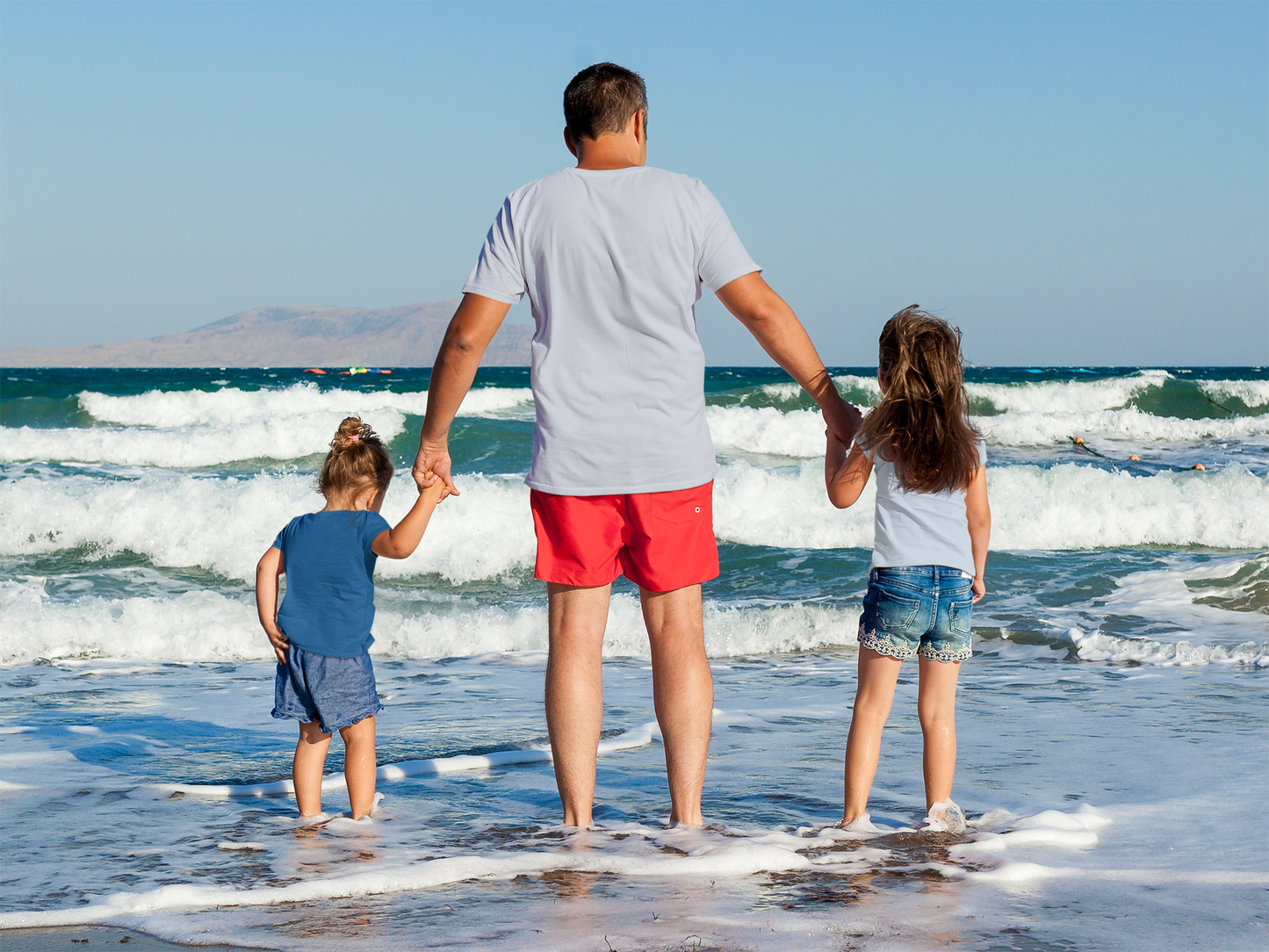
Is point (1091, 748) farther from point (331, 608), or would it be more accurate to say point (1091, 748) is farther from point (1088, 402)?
point (1088, 402)

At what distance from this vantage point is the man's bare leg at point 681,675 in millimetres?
2787

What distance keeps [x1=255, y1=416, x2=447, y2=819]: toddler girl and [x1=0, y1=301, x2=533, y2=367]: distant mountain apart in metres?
122

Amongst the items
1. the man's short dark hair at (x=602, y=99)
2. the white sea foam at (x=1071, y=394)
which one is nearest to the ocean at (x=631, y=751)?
the man's short dark hair at (x=602, y=99)

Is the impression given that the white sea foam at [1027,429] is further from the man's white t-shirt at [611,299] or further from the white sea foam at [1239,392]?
the man's white t-shirt at [611,299]

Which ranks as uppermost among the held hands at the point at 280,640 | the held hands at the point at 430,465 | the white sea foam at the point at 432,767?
the held hands at the point at 430,465

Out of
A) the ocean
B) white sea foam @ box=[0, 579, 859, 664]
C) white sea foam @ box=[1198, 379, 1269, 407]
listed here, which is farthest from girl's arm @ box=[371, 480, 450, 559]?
white sea foam @ box=[1198, 379, 1269, 407]

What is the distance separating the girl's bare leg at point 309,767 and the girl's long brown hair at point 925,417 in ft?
Result: 5.75

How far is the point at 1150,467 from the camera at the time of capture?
18.4m

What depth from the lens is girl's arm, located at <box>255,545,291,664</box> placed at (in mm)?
2986

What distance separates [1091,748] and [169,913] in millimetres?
3161

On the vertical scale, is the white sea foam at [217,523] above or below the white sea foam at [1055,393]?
below

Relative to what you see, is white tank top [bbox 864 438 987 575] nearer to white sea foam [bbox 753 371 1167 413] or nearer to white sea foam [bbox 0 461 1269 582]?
white sea foam [bbox 0 461 1269 582]

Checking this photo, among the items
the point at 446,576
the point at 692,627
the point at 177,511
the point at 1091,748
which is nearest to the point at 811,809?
the point at 692,627

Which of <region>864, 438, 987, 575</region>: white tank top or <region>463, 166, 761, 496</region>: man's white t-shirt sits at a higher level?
<region>463, 166, 761, 496</region>: man's white t-shirt
